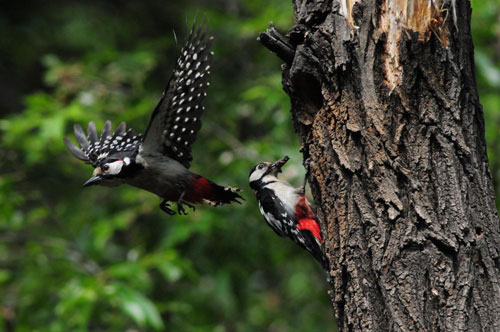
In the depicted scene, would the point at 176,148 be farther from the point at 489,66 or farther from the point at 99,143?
the point at 489,66

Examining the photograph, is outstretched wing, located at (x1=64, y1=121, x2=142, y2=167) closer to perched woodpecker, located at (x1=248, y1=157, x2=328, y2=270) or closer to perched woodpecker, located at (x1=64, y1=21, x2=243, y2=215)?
perched woodpecker, located at (x1=64, y1=21, x2=243, y2=215)

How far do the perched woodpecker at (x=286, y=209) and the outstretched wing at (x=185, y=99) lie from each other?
972 millimetres

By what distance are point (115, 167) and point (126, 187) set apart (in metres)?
3.80

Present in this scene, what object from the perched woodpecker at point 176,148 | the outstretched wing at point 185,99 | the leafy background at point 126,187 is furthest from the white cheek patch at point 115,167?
the leafy background at point 126,187

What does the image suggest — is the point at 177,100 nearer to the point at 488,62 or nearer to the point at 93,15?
the point at 488,62

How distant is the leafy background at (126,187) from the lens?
6.06 meters

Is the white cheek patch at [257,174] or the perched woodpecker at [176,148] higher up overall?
the white cheek patch at [257,174]

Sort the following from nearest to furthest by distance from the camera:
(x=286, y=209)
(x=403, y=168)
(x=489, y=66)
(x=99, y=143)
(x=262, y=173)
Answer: (x=403, y=168)
(x=286, y=209)
(x=99, y=143)
(x=262, y=173)
(x=489, y=66)

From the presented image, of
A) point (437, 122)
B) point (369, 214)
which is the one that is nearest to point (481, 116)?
point (437, 122)

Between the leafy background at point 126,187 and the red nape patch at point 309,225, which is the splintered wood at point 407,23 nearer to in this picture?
the red nape patch at point 309,225

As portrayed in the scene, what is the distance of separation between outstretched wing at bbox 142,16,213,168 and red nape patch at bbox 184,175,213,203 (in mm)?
243

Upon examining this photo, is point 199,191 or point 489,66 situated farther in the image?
point 489,66

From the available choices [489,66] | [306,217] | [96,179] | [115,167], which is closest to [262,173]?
[306,217]

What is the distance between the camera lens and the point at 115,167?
3410 millimetres
